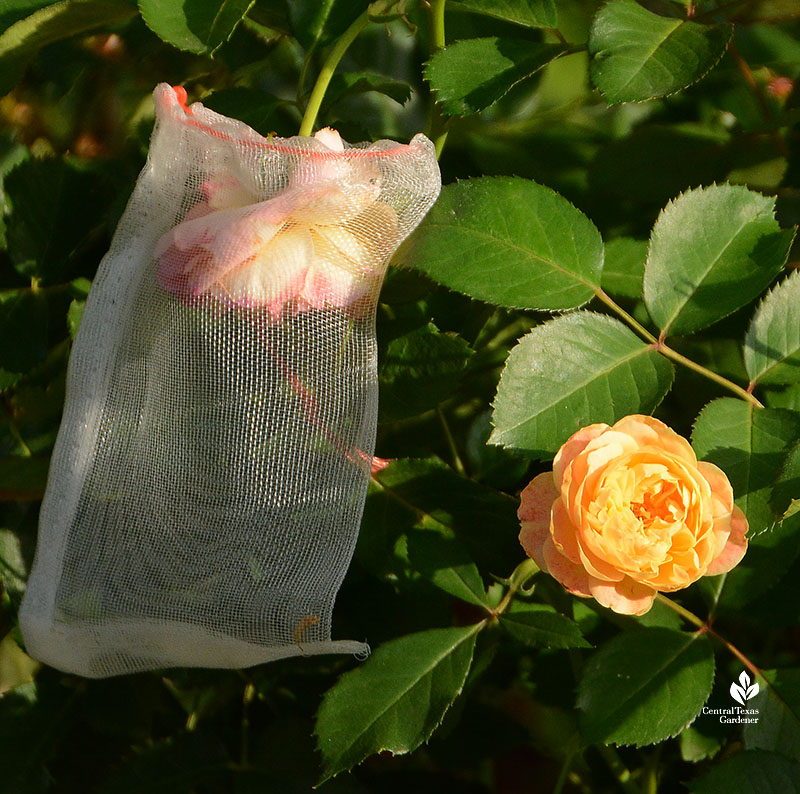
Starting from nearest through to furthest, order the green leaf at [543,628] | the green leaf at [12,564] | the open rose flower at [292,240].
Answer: the open rose flower at [292,240], the green leaf at [543,628], the green leaf at [12,564]

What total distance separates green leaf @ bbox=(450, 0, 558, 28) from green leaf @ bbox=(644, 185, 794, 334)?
0.15 m

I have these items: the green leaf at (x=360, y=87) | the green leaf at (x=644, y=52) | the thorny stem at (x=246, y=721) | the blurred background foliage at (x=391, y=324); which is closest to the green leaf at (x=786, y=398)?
the blurred background foliage at (x=391, y=324)

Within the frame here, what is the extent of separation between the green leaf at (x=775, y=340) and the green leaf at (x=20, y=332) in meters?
0.47

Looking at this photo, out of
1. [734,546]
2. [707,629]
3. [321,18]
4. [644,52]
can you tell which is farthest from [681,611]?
[321,18]

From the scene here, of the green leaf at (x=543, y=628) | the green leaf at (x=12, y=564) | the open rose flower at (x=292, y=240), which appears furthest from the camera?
the green leaf at (x=12, y=564)

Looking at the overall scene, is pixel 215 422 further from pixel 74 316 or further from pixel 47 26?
pixel 47 26

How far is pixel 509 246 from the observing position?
1.65ft

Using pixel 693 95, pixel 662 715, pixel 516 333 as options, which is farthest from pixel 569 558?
pixel 693 95

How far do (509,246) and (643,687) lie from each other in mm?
279

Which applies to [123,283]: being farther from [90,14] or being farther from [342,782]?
A: [342,782]

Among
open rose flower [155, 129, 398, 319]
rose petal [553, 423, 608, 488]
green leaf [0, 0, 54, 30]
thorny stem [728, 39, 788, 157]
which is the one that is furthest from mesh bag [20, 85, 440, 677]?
thorny stem [728, 39, 788, 157]

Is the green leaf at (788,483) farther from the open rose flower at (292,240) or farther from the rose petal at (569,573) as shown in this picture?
the open rose flower at (292,240)

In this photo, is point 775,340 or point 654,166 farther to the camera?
point 654,166

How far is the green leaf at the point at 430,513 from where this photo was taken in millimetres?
551
